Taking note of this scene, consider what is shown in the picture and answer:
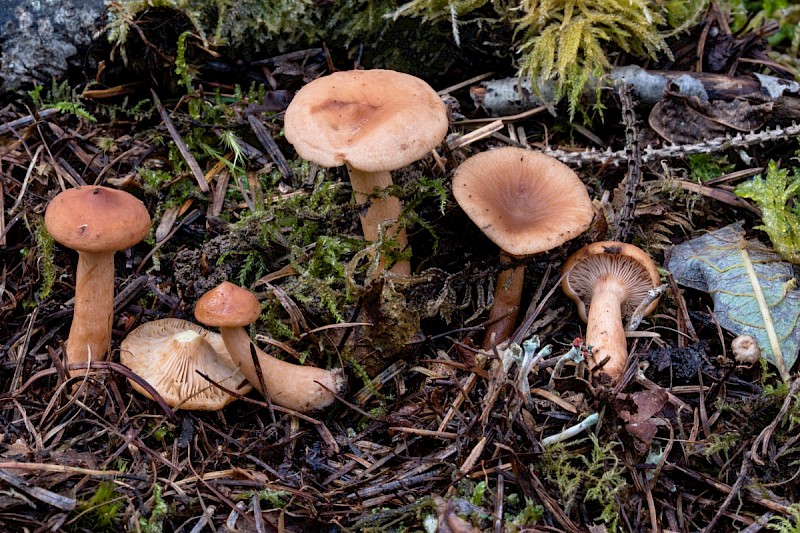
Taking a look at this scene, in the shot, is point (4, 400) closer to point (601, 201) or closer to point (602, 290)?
point (602, 290)

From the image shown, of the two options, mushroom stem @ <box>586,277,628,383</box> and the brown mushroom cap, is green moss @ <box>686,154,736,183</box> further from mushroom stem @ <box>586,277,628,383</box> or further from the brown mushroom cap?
the brown mushroom cap

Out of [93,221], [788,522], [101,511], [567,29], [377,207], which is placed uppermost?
[93,221]

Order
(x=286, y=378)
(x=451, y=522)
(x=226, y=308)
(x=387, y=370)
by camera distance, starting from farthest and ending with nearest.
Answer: (x=387, y=370)
(x=286, y=378)
(x=226, y=308)
(x=451, y=522)

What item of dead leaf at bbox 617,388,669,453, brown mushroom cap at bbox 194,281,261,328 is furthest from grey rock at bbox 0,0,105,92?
dead leaf at bbox 617,388,669,453

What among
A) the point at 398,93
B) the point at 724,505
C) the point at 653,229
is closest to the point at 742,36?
the point at 653,229

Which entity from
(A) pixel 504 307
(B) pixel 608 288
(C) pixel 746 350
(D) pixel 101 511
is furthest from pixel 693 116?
(D) pixel 101 511

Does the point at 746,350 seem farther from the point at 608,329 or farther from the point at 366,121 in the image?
the point at 366,121
